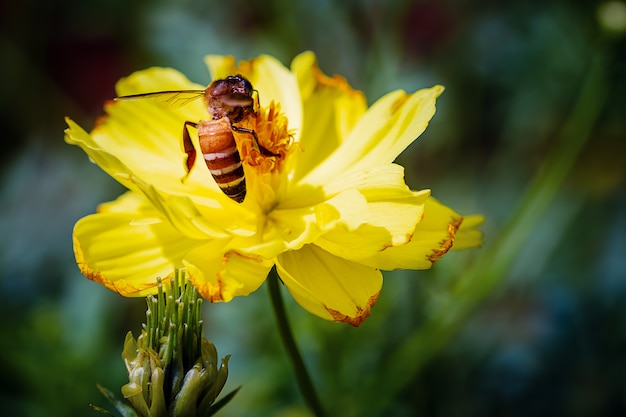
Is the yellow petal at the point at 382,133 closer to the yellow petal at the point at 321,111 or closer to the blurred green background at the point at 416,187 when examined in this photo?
the yellow petal at the point at 321,111

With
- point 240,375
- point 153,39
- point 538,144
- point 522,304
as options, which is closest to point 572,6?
point 538,144

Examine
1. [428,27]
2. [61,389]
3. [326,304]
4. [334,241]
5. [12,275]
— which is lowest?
[61,389]

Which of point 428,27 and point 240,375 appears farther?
point 428,27

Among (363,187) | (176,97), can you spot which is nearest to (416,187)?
(176,97)

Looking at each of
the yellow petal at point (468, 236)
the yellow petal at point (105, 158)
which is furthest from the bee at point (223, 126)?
the yellow petal at point (468, 236)

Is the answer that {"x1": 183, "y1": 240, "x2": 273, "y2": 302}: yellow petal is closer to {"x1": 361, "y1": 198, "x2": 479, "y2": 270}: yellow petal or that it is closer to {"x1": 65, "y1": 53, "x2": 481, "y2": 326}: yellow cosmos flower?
{"x1": 65, "y1": 53, "x2": 481, "y2": 326}: yellow cosmos flower

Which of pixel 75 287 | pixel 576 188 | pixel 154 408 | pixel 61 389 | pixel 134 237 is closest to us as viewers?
pixel 154 408

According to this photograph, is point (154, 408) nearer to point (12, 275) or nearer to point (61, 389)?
point (61, 389)

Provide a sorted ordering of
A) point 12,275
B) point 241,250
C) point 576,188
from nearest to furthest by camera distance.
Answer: point 241,250
point 12,275
point 576,188
